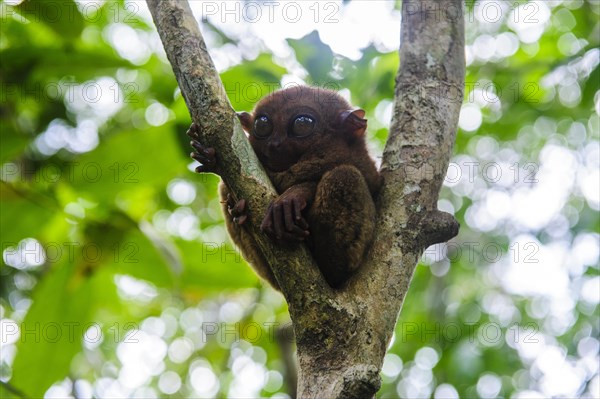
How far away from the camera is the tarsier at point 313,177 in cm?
248

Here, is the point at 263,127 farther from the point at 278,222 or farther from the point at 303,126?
the point at 278,222

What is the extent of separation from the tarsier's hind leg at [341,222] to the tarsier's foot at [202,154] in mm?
649

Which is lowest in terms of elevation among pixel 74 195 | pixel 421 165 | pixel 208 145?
pixel 74 195

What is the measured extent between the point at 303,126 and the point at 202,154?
119cm

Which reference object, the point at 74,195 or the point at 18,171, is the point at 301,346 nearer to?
→ the point at 74,195

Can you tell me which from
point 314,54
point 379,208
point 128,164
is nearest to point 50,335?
point 128,164

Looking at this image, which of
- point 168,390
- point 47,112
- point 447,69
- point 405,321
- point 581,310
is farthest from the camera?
point 168,390

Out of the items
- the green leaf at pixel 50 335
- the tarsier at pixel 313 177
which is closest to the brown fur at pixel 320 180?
the tarsier at pixel 313 177

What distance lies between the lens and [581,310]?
6785 millimetres

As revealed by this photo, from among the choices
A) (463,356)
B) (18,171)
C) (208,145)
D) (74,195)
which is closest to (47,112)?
(18,171)

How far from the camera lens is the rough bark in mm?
2061

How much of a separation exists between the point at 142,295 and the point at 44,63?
172 inches

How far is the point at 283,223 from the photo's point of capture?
7.45 feet

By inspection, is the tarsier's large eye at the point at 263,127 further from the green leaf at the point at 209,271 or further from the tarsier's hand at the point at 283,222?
the tarsier's hand at the point at 283,222
